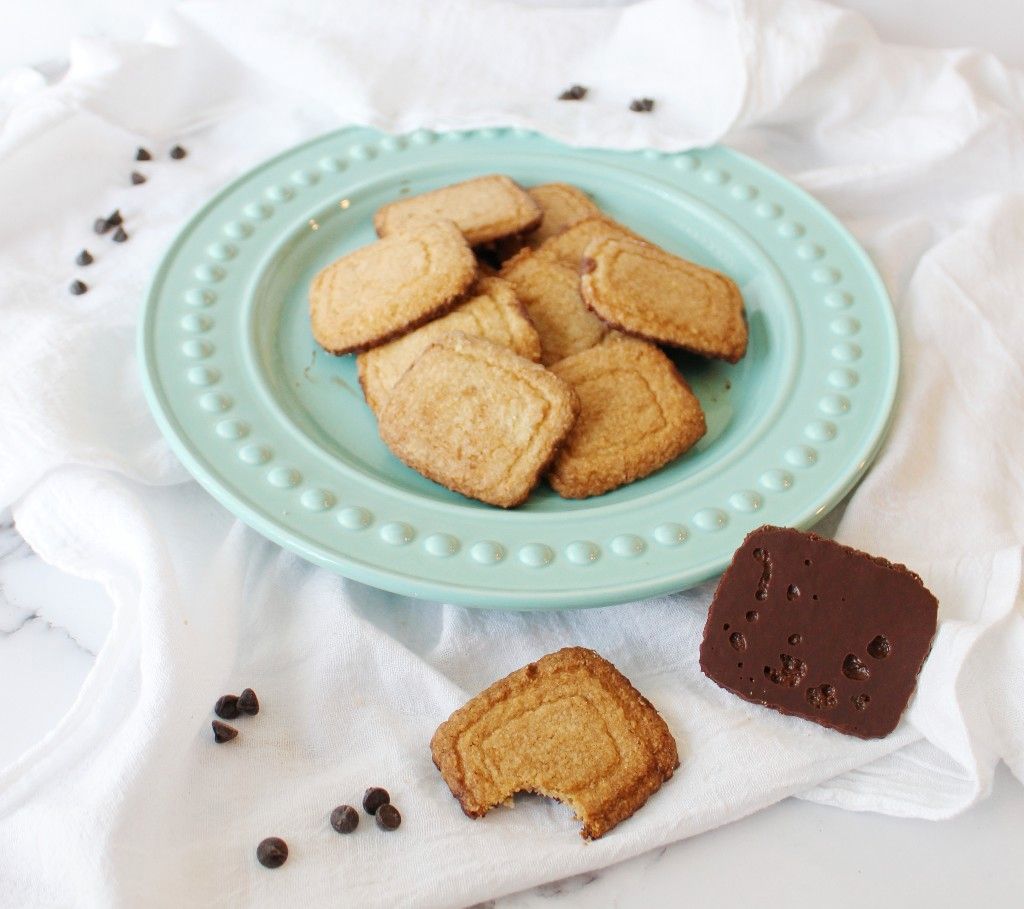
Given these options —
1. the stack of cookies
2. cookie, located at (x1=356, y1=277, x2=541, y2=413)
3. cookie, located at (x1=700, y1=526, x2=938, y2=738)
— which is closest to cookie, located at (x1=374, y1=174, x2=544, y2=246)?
the stack of cookies

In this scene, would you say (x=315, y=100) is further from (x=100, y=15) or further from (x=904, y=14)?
(x=904, y=14)

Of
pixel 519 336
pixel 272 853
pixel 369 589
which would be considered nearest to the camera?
pixel 272 853

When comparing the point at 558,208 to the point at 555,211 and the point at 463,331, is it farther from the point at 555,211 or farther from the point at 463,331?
the point at 463,331

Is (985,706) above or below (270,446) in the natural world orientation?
above

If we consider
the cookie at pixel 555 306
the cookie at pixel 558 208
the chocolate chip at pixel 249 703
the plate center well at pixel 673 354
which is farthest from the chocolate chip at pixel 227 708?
the cookie at pixel 558 208

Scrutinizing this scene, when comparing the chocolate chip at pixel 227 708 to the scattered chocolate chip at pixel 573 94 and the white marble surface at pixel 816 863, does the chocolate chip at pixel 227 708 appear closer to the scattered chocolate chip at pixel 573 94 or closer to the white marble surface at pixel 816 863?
the white marble surface at pixel 816 863

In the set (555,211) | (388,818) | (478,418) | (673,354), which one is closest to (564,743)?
(388,818)

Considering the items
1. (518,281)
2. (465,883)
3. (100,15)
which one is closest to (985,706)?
(465,883)

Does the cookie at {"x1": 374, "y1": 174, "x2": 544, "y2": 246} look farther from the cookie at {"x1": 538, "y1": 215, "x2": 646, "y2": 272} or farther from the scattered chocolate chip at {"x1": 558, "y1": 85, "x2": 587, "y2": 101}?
the scattered chocolate chip at {"x1": 558, "y1": 85, "x2": 587, "y2": 101}
